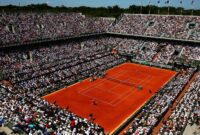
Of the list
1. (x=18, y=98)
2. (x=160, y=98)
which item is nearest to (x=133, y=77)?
(x=160, y=98)

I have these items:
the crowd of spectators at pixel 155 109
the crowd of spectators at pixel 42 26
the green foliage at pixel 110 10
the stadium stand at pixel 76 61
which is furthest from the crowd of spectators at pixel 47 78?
the green foliage at pixel 110 10

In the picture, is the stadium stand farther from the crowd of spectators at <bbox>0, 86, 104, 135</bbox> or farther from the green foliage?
the green foliage

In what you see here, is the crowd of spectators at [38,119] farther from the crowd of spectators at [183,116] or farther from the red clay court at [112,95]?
the crowd of spectators at [183,116]

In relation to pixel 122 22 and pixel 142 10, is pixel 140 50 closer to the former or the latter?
pixel 122 22

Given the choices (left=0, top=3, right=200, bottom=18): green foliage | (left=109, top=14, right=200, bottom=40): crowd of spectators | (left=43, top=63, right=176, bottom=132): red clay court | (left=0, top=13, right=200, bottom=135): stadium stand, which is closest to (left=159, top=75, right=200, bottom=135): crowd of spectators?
(left=0, top=13, right=200, bottom=135): stadium stand

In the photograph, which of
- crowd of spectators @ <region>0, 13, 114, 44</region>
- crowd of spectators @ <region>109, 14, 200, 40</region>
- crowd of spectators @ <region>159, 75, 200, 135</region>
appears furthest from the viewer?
crowd of spectators @ <region>109, 14, 200, 40</region>

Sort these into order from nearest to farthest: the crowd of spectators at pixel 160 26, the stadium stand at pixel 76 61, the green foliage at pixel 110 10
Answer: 1. the stadium stand at pixel 76 61
2. the crowd of spectators at pixel 160 26
3. the green foliage at pixel 110 10
